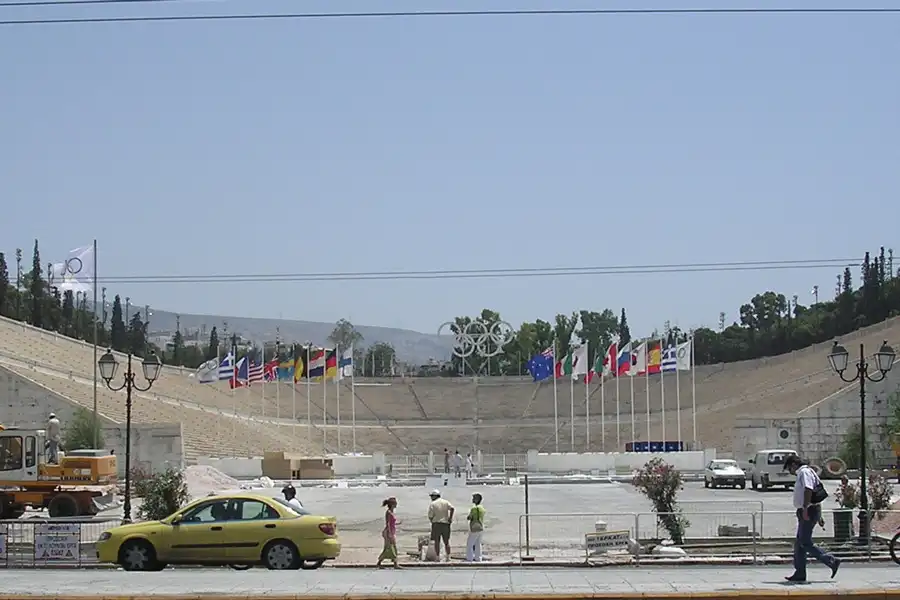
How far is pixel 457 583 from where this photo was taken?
16078mm

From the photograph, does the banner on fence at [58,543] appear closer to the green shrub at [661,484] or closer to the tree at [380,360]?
the green shrub at [661,484]

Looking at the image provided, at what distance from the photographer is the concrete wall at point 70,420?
58.0 metres

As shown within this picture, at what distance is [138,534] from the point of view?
19.9 meters

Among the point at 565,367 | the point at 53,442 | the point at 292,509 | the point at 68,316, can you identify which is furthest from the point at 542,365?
the point at 68,316

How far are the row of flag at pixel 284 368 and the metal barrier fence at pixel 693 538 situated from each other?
4329 cm

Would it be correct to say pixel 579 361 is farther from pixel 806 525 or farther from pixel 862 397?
pixel 806 525

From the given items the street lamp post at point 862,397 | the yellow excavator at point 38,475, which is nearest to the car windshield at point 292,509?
the street lamp post at point 862,397

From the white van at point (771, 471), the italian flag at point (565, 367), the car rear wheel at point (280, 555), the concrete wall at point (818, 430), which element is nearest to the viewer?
the car rear wheel at point (280, 555)

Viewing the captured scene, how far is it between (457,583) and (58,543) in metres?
8.85

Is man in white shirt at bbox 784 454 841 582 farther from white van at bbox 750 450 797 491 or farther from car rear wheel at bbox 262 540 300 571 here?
white van at bbox 750 450 797 491

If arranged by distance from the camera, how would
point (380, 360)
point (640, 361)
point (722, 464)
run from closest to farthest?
point (722, 464) < point (640, 361) < point (380, 360)

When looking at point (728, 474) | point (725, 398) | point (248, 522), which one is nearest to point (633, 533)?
point (248, 522)

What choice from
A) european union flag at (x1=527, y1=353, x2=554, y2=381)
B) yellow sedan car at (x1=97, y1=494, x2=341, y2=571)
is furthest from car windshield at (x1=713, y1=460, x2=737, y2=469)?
yellow sedan car at (x1=97, y1=494, x2=341, y2=571)

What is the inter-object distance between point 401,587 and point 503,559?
8.19 metres
